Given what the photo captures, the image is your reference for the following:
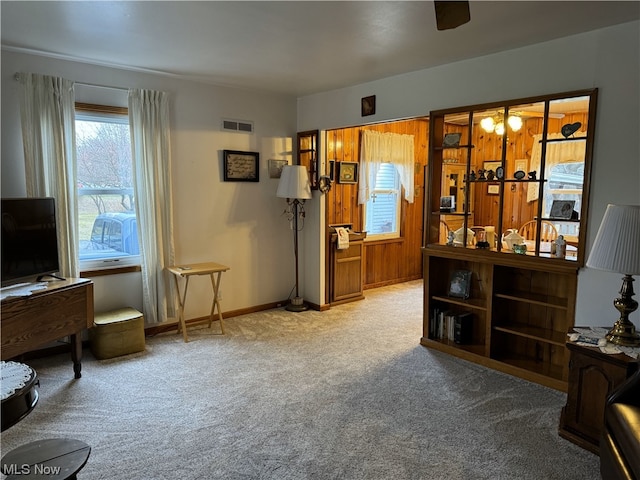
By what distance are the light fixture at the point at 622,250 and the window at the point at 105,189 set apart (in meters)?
3.66

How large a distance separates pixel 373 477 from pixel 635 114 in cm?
265

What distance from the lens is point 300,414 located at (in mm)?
2766

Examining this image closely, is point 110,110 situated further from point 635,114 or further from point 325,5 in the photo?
point 635,114

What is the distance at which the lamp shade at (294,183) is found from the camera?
15.5 ft

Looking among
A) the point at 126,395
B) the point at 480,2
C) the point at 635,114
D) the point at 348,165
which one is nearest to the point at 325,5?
the point at 480,2

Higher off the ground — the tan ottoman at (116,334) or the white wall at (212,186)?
the white wall at (212,186)

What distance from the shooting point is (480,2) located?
239cm

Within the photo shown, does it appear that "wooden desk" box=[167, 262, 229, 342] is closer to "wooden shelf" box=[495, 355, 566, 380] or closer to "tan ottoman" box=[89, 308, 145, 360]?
"tan ottoman" box=[89, 308, 145, 360]

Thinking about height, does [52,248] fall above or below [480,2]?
below

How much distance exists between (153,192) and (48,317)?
1428 millimetres

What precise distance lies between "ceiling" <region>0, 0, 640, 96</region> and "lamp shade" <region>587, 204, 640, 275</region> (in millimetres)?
1186

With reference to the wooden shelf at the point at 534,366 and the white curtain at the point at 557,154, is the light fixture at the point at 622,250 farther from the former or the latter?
the white curtain at the point at 557,154

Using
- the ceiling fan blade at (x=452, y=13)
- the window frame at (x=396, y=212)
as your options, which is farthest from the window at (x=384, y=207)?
the ceiling fan blade at (x=452, y=13)

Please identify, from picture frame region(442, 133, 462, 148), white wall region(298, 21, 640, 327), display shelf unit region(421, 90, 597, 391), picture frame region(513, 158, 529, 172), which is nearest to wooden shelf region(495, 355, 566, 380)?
display shelf unit region(421, 90, 597, 391)
